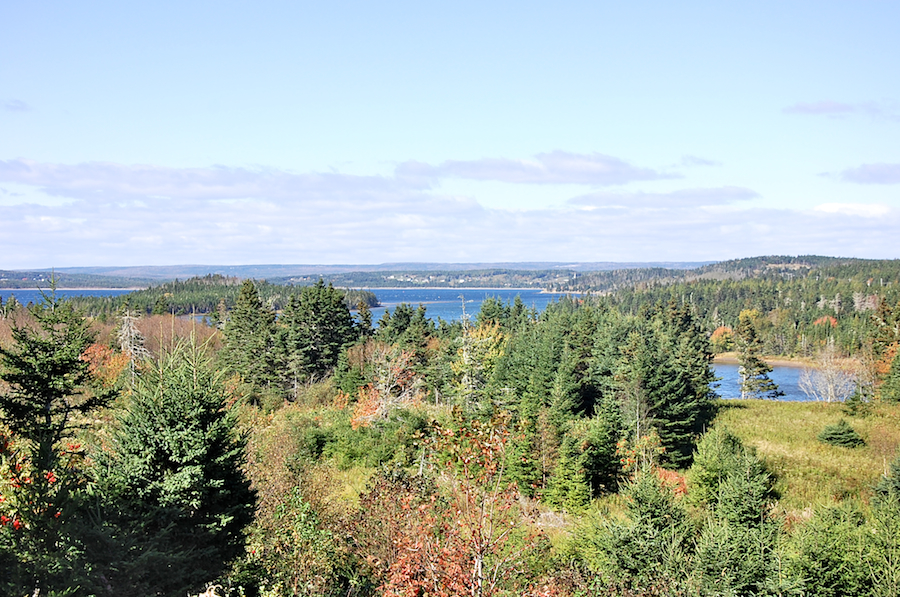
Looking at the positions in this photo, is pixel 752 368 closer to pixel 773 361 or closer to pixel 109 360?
pixel 773 361

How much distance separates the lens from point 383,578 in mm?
14531

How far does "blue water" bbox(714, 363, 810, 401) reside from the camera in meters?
84.3

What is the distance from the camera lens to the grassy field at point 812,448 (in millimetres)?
31295

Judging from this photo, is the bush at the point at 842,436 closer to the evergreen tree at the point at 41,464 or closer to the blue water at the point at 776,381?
the blue water at the point at 776,381

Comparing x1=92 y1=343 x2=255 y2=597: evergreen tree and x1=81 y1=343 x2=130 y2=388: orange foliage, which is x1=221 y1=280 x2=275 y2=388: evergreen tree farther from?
x1=92 y1=343 x2=255 y2=597: evergreen tree

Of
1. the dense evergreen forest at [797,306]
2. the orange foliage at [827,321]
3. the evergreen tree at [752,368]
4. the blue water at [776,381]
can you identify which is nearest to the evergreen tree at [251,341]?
the evergreen tree at [752,368]

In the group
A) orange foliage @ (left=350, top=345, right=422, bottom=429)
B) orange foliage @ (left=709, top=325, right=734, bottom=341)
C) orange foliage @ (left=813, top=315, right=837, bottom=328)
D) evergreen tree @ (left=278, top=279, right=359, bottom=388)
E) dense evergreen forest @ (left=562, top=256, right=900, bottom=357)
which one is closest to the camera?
orange foliage @ (left=350, top=345, right=422, bottom=429)

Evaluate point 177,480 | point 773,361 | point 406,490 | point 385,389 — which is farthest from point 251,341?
point 773,361

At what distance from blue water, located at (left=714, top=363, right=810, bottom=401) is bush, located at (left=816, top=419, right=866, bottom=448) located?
41.1 m

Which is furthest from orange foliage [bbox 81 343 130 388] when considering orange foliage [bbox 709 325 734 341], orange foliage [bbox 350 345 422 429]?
orange foliage [bbox 709 325 734 341]

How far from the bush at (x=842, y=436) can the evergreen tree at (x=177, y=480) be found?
3958 centimetres

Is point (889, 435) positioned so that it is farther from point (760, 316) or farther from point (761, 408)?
point (760, 316)

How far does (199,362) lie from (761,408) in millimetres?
52916

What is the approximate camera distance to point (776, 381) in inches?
3880
